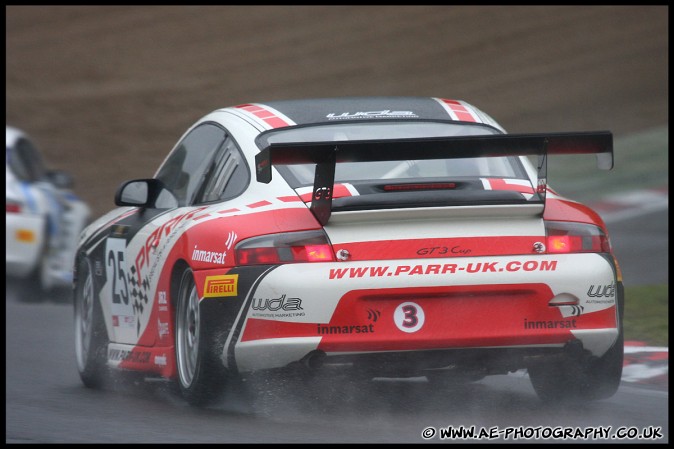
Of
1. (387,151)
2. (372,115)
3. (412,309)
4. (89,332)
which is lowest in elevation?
(89,332)

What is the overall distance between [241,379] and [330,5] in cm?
2721

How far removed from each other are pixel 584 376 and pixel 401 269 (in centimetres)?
114

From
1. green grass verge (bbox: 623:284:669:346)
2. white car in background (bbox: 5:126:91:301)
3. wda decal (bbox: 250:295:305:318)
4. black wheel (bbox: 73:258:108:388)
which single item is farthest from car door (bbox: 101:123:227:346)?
white car in background (bbox: 5:126:91:301)

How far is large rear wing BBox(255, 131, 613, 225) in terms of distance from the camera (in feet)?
20.2

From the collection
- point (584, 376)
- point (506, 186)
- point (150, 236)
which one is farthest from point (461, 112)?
point (150, 236)

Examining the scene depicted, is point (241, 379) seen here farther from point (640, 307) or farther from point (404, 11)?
point (404, 11)

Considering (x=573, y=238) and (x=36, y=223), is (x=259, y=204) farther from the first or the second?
(x=36, y=223)

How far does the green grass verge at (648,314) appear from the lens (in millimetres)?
9195

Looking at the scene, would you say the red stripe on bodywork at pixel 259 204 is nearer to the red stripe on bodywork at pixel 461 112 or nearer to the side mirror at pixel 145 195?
the side mirror at pixel 145 195

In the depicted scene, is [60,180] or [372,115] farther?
[60,180]

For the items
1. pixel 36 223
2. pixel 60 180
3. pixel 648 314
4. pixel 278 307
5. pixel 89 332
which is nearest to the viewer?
pixel 278 307

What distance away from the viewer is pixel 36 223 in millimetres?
12844

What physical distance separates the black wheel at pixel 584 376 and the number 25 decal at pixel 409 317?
61cm

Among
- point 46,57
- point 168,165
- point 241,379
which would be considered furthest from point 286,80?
point 241,379
